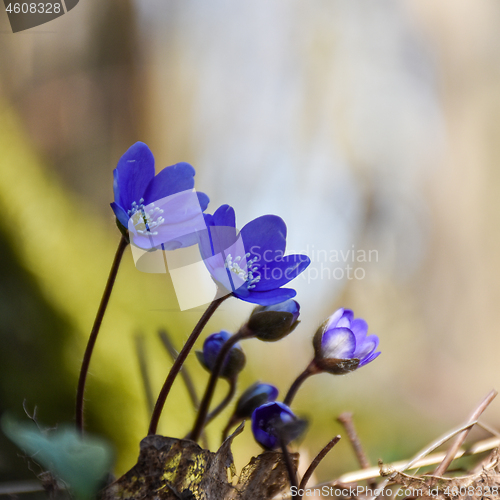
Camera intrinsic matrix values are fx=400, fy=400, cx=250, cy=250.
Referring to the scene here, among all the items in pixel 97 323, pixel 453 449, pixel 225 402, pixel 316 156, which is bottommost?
pixel 453 449

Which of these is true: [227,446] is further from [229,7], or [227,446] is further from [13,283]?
[229,7]

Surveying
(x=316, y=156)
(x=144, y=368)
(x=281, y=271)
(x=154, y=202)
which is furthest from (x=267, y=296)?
(x=316, y=156)

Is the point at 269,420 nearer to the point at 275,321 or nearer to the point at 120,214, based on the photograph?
the point at 275,321

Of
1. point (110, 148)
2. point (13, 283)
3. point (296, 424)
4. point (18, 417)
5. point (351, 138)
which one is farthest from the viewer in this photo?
point (351, 138)

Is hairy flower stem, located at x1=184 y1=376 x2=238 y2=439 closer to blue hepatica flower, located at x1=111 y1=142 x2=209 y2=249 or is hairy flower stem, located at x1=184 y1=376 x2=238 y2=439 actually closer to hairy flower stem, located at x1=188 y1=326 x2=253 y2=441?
hairy flower stem, located at x1=188 y1=326 x2=253 y2=441

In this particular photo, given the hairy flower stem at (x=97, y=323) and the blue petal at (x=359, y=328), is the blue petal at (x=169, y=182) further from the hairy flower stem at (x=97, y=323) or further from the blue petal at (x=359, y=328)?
the blue petal at (x=359, y=328)

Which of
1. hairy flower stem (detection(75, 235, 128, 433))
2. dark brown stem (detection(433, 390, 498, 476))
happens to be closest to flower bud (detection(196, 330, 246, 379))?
hairy flower stem (detection(75, 235, 128, 433))

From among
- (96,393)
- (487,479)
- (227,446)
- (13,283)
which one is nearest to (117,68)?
(13,283)
